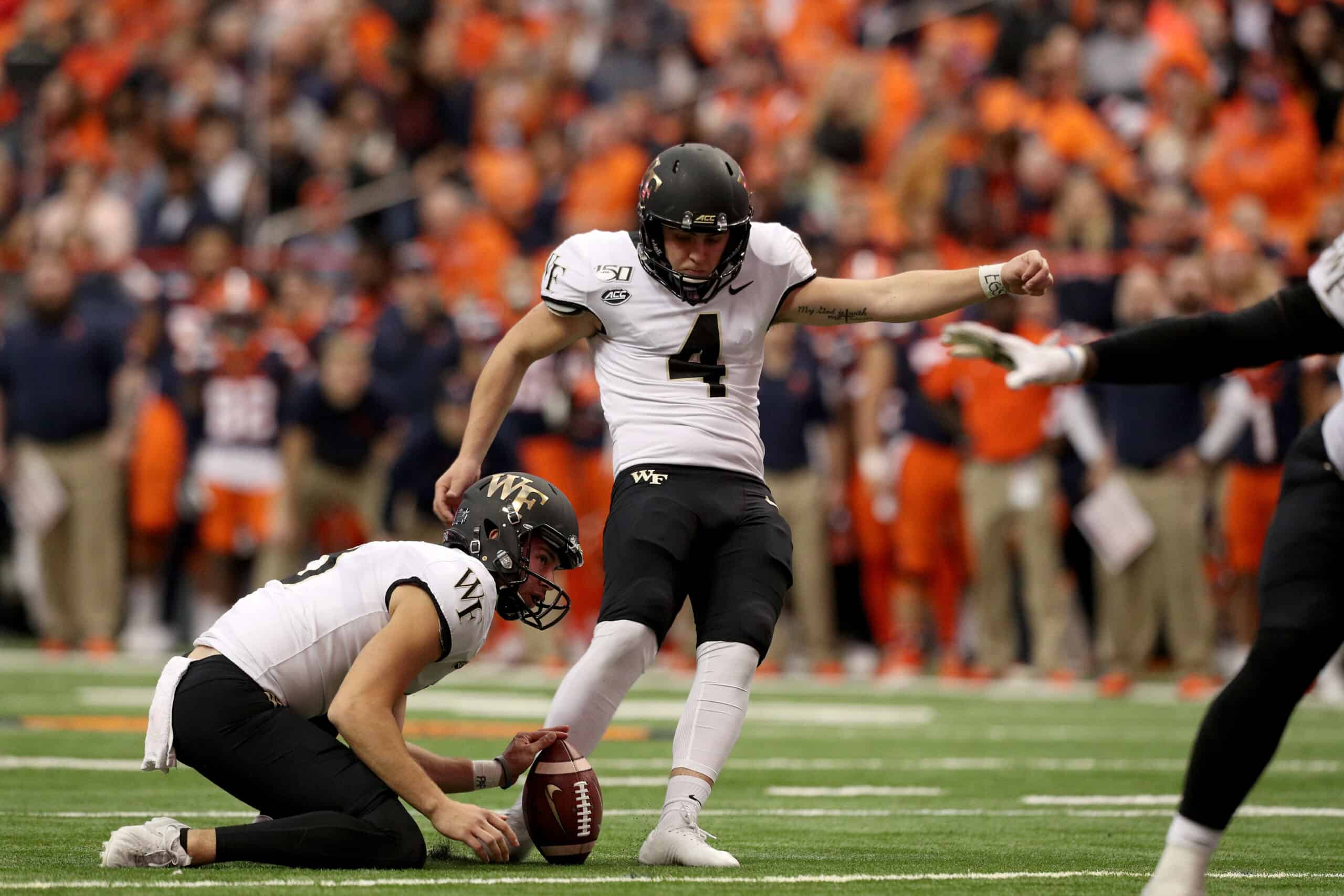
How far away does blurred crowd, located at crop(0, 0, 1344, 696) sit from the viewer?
41.6 ft

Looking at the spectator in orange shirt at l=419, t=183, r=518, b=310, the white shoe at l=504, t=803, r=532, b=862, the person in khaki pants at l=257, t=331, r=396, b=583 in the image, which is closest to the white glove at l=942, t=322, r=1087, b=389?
the white shoe at l=504, t=803, r=532, b=862

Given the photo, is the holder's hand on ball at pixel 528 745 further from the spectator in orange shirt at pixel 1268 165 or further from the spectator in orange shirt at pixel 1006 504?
the spectator in orange shirt at pixel 1268 165

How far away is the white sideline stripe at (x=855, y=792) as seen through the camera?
7.32 meters

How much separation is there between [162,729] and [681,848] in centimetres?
133

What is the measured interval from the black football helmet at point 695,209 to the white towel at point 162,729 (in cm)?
171

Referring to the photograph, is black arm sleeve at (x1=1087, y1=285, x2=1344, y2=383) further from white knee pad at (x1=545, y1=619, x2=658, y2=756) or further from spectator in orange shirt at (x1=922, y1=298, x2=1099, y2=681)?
spectator in orange shirt at (x1=922, y1=298, x2=1099, y2=681)

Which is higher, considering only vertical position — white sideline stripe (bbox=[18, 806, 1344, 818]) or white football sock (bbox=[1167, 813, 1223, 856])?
white football sock (bbox=[1167, 813, 1223, 856])

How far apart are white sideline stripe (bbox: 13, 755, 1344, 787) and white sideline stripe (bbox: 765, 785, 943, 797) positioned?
66 centimetres

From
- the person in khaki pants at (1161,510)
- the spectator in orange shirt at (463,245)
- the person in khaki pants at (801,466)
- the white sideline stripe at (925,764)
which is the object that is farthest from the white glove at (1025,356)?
the spectator in orange shirt at (463,245)

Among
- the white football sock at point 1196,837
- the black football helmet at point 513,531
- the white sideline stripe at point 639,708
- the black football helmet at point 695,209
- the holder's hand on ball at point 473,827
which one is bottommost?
the white sideline stripe at point 639,708

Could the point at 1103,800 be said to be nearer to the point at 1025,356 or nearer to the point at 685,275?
the point at 685,275

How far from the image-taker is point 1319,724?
10344 mm

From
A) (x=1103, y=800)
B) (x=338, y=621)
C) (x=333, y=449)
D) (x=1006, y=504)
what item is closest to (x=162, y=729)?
(x=338, y=621)

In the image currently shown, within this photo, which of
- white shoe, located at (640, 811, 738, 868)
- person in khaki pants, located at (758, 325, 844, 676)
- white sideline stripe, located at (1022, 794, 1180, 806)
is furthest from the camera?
person in khaki pants, located at (758, 325, 844, 676)
